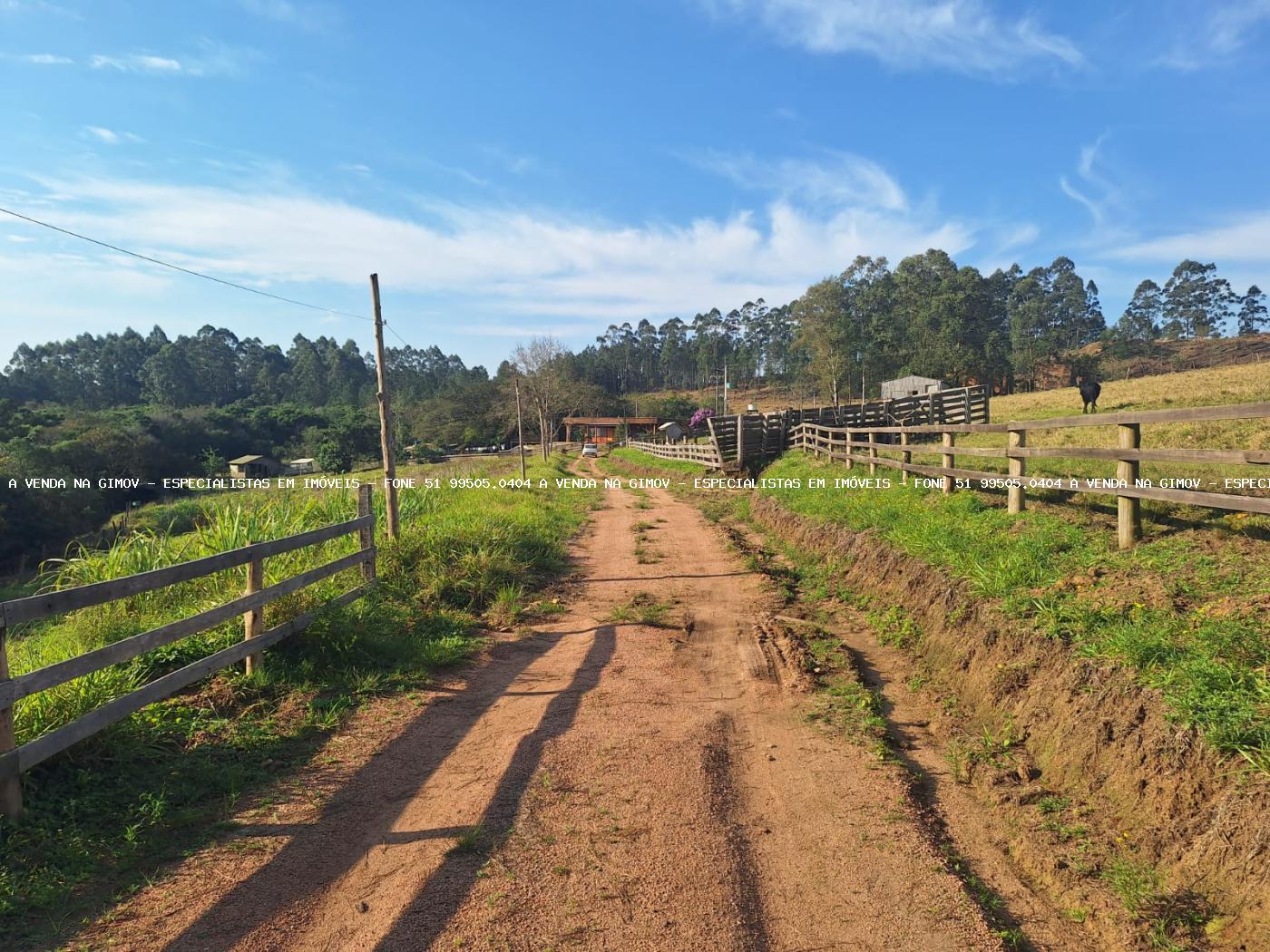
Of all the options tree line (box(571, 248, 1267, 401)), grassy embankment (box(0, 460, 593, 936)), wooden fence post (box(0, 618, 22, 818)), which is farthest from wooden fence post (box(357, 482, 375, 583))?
tree line (box(571, 248, 1267, 401))

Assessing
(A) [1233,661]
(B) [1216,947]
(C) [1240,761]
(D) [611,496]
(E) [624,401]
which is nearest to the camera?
(B) [1216,947]

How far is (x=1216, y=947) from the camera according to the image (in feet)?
8.46

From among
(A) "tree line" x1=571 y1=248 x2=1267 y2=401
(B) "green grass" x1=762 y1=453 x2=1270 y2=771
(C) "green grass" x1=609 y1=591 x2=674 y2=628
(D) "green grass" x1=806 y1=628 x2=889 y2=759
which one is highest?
(A) "tree line" x1=571 y1=248 x2=1267 y2=401

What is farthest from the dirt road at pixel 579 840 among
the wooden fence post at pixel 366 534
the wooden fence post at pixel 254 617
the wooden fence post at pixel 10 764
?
the wooden fence post at pixel 366 534

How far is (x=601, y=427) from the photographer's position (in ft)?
268

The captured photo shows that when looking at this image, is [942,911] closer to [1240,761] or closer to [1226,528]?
[1240,761]

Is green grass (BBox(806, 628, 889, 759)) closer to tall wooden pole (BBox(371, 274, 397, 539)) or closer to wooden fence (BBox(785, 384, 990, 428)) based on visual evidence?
tall wooden pole (BBox(371, 274, 397, 539))

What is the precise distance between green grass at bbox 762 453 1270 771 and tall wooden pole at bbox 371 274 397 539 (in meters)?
7.17

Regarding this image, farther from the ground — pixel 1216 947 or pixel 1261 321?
pixel 1261 321

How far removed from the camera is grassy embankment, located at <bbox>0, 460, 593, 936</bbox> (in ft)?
10.2

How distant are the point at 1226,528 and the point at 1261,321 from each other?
131 meters

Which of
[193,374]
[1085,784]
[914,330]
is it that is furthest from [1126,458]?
[193,374]

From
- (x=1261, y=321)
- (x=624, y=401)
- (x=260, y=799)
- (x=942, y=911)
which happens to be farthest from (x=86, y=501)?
(x=1261, y=321)

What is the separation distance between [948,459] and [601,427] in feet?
239
